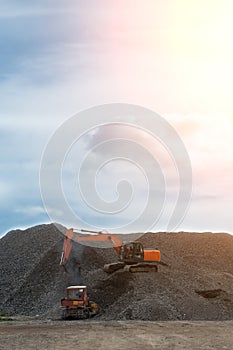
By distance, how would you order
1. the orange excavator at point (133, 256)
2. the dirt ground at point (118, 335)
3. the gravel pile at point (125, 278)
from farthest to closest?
1. the orange excavator at point (133, 256)
2. the gravel pile at point (125, 278)
3. the dirt ground at point (118, 335)

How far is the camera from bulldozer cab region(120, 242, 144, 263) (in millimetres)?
43094

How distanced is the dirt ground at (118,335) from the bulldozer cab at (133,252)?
1042 centimetres

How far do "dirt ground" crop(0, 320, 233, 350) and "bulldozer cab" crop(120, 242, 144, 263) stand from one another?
10421mm

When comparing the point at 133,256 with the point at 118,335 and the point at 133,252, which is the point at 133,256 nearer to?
the point at 133,252

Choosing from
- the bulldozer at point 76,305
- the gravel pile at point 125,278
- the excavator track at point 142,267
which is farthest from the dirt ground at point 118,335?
the excavator track at point 142,267

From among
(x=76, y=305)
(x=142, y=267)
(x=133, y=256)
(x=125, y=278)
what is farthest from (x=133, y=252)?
(x=76, y=305)

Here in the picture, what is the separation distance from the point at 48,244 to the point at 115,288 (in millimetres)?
18202

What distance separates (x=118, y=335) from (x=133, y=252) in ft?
53.2

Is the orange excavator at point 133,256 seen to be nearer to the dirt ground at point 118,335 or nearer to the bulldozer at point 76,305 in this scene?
the bulldozer at point 76,305

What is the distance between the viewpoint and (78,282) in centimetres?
4541

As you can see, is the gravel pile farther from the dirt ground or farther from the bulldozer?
the dirt ground

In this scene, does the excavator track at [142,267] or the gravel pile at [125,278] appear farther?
the excavator track at [142,267]

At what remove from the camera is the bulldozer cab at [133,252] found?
43.1m

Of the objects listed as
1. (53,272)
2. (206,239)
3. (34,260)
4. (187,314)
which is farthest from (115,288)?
(206,239)
